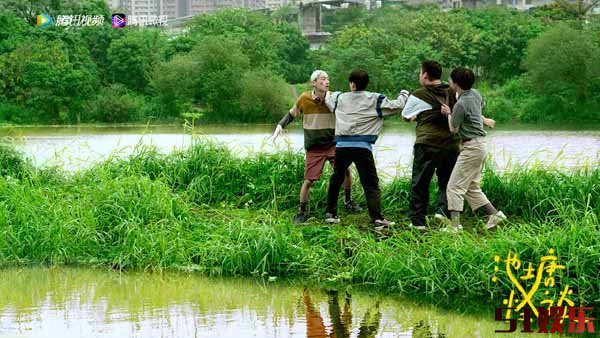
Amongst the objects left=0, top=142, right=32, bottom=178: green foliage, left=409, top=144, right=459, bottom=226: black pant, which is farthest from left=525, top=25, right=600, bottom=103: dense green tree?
left=409, top=144, right=459, bottom=226: black pant

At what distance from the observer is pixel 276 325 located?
7.85 m

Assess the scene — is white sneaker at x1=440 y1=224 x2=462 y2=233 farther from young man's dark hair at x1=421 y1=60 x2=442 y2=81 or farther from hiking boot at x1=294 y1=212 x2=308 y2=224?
hiking boot at x1=294 y1=212 x2=308 y2=224

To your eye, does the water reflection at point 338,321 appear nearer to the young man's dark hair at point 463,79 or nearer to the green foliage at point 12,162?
the young man's dark hair at point 463,79

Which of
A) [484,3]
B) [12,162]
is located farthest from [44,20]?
[484,3]

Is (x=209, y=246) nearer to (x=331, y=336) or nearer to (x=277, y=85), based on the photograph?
(x=331, y=336)

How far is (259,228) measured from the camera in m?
9.83

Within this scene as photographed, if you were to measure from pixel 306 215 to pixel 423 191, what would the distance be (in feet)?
4.65

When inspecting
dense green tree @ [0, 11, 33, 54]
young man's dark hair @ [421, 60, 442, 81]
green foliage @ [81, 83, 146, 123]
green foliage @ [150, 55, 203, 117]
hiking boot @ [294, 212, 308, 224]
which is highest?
dense green tree @ [0, 11, 33, 54]

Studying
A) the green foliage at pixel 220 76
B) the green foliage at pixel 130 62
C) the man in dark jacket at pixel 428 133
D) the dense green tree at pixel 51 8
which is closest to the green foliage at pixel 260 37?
the green foliage at pixel 220 76

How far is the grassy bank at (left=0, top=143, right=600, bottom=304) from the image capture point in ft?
28.5

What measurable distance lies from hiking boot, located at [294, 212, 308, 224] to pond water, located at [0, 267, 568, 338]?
171 centimetres

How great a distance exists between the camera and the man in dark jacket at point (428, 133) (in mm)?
10312

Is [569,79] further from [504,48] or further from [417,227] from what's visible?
[417,227]

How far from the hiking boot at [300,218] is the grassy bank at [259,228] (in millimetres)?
209
